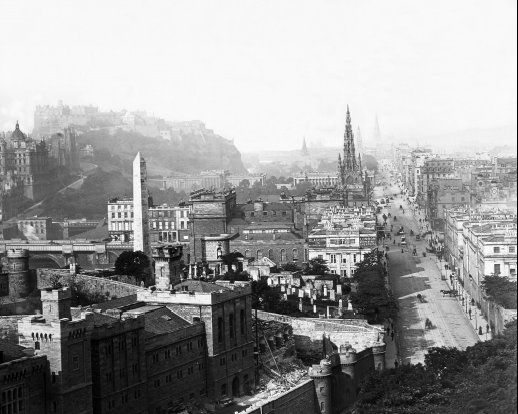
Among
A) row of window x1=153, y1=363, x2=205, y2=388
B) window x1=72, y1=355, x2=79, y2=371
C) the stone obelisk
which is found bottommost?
row of window x1=153, y1=363, x2=205, y2=388

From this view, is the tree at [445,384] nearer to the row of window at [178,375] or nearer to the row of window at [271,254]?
the row of window at [178,375]

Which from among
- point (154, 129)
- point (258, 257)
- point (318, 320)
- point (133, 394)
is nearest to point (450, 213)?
point (258, 257)

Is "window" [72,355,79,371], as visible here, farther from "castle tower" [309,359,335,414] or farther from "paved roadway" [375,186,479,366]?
"paved roadway" [375,186,479,366]

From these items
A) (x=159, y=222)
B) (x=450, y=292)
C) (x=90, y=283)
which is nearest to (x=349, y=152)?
(x=159, y=222)

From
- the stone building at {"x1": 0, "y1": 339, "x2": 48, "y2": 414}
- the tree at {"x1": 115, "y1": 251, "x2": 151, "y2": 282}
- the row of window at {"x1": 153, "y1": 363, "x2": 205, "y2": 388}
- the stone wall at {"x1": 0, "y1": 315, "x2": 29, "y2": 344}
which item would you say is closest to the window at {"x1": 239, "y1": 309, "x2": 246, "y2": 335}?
the row of window at {"x1": 153, "y1": 363, "x2": 205, "y2": 388}

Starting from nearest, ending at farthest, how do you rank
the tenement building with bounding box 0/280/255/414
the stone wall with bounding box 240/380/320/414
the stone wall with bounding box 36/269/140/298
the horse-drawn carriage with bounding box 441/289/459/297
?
1. the tenement building with bounding box 0/280/255/414
2. the stone wall with bounding box 240/380/320/414
3. the stone wall with bounding box 36/269/140/298
4. the horse-drawn carriage with bounding box 441/289/459/297

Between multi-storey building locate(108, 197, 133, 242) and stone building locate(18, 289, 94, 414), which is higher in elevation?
multi-storey building locate(108, 197, 133, 242)

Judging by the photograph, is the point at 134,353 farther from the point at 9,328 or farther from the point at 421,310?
the point at 421,310

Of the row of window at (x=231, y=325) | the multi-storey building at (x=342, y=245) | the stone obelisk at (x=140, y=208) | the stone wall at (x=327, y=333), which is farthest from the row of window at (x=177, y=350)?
A: the multi-storey building at (x=342, y=245)
